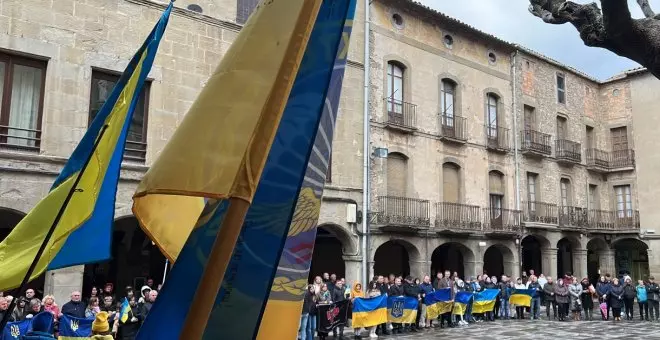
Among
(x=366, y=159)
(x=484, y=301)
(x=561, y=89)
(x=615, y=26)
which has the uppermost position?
(x=561, y=89)

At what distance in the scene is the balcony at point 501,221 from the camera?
22.5m

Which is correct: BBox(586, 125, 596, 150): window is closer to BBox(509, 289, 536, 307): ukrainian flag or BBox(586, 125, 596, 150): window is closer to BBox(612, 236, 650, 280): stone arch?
BBox(612, 236, 650, 280): stone arch

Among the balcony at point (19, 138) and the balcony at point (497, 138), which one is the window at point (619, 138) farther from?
the balcony at point (19, 138)

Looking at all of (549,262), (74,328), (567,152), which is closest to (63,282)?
(74,328)

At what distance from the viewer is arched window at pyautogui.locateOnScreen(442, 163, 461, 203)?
2169cm

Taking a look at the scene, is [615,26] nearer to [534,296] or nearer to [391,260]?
[534,296]

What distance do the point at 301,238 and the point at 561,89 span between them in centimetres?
2739

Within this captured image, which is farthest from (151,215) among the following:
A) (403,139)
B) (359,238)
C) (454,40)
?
(454,40)

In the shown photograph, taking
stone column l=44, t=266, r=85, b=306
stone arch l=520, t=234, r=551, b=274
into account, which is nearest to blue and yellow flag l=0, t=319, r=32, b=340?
stone column l=44, t=266, r=85, b=306

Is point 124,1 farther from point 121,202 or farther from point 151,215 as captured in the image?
point 151,215

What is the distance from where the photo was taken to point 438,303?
16734mm

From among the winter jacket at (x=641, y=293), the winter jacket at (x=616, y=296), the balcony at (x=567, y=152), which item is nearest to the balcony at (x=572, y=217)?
the balcony at (x=567, y=152)

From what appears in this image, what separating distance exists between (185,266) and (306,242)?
100cm

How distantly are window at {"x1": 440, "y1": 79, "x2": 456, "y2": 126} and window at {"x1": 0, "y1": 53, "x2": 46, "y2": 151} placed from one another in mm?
13905
